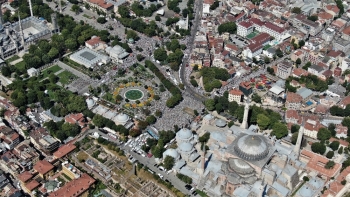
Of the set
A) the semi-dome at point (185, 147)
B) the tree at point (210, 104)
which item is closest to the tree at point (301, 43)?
the tree at point (210, 104)

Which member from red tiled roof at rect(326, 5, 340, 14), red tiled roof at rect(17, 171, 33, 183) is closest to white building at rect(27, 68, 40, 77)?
red tiled roof at rect(17, 171, 33, 183)

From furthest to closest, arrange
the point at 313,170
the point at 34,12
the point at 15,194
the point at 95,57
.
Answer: the point at 34,12 → the point at 95,57 → the point at 313,170 → the point at 15,194

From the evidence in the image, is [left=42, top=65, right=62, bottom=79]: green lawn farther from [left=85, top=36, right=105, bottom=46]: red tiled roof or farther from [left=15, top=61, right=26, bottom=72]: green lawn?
[left=85, top=36, right=105, bottom=46]: red tiled roof

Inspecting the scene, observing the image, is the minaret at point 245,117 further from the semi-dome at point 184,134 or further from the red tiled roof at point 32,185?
the red tiled roof at point 32,185

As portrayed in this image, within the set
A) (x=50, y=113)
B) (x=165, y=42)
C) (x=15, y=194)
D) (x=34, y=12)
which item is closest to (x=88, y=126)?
(x=50, y=113)

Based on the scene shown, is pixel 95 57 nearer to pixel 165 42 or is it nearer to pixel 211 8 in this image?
pixel 165 42

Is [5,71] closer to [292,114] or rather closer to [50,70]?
[50,70]

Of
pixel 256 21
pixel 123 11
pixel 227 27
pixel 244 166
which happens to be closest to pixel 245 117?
pixel 244 166
